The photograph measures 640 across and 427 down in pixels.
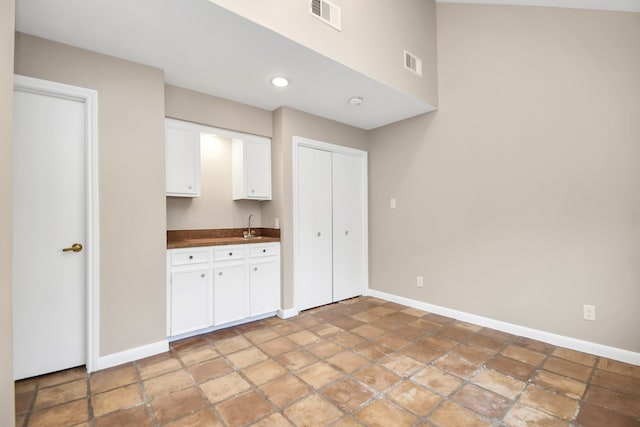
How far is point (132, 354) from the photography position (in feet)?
7.70

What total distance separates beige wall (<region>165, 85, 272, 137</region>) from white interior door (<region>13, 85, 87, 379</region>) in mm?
758

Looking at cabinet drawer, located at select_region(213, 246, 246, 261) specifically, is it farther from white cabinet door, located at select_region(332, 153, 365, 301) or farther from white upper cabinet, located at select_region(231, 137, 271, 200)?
white cabinet door, located at select_region(332, 153, 365, 301)

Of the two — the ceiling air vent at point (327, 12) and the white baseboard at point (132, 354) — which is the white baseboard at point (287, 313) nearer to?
the white baseboard at point (132, 354)

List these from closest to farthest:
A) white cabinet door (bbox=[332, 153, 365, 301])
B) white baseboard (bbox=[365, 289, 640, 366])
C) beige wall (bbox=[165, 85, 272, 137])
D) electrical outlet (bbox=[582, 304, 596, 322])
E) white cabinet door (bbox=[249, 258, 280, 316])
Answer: white baseboard (bbox=[365, 289, 640, 366]) < electrical outlet (bbox=[582, 304, 596, 322]) < beige wall (bbox=[165, 85, 272, 137]) < white cabinet door (bbox=[249, 258, 280, 316]) < white cabinet door (bbox=[332, 153, 365, 301])

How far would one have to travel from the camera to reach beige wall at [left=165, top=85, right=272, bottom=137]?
2.82m

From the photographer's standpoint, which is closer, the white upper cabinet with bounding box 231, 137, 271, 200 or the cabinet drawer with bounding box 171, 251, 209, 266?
the cabinet drawer with bounding box 171, 251, 209, 266

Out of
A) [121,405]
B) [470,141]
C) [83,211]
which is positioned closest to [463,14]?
[470,141]

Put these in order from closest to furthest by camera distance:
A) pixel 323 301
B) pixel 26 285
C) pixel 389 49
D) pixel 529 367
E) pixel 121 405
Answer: pixel 121 405 → pixel 26 285 → pixel 529 367 → pixel 389 49 → pixel 323 301

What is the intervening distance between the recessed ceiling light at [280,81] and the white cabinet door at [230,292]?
6.03ft

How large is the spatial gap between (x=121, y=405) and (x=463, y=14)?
181 inches

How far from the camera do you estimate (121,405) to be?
1.81 m

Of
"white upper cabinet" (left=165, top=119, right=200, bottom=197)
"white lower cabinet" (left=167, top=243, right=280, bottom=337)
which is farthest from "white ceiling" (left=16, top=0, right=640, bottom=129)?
"white lower cabinet" (left=167, top=243, right=280, bottom=337)

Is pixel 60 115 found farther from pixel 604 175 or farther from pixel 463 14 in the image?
pixel 604 175

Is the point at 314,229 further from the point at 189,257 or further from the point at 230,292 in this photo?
the point at 189,257
